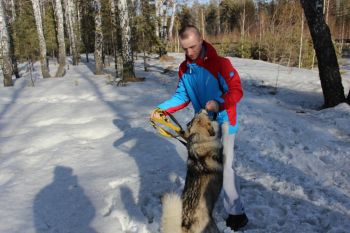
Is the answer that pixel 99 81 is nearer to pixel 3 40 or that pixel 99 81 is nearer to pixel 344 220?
pixel 3 40

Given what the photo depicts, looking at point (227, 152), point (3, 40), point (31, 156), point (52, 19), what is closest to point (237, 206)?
point (227, 152)

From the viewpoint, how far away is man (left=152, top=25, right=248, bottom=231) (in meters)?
3.09

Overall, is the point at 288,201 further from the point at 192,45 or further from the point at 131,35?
the point at 131,35

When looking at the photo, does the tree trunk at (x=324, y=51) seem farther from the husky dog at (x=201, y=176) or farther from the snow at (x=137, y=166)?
the husky dog at (x=201, y=176)

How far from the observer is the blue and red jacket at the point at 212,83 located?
10.2ft

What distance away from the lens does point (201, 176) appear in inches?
119

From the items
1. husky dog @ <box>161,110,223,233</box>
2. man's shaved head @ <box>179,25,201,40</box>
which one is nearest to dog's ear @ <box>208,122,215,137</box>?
husky dog @ <box>161,110,223,233</box>

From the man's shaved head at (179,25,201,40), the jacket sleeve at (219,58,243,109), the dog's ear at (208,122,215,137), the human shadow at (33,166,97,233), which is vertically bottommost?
the human shadow at (33,166,97,233)

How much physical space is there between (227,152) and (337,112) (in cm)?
568

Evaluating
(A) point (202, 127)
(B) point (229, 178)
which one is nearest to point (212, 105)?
(A) point (202, 127)

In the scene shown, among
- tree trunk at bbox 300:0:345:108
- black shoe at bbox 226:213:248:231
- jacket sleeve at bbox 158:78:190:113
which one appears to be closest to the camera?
jacket sleeve at bbox 158:78:190:113

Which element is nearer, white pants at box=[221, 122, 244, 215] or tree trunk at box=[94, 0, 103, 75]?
white pants at box=[221, 122, 244, 215]

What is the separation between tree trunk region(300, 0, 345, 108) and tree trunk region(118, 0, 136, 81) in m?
6.38

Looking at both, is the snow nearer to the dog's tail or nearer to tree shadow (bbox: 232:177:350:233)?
tree shadow (bbox: 232:177:350:233)
